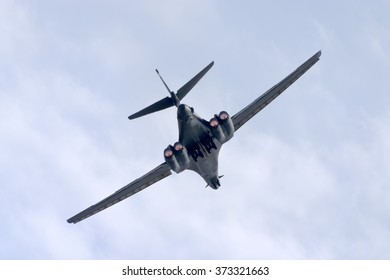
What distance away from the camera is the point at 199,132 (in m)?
64.8

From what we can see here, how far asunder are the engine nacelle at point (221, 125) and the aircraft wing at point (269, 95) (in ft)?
16.1

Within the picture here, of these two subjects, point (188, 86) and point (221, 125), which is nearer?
point (221, 125)

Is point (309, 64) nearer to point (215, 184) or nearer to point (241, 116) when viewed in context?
point (241, 116)

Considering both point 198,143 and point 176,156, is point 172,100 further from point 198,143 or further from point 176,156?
point 176,156

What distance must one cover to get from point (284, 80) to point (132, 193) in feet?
69.8

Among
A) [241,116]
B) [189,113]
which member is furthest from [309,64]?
[189,113]

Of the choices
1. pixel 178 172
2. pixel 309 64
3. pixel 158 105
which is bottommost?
pixel 178 172

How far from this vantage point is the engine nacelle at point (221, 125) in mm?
63531

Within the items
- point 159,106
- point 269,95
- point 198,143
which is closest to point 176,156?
point 198,143

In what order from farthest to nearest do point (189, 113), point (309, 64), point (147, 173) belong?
point (147, 173) → point (309, 64) → point (189, 113)

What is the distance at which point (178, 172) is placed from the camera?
215ft

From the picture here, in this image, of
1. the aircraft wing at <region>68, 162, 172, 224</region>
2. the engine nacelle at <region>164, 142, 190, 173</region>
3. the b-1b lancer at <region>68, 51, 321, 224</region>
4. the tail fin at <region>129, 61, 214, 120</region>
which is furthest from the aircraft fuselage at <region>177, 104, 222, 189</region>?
the aircraft wing at <region>68, 162, 172, 224</region>

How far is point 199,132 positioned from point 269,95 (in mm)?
9291
